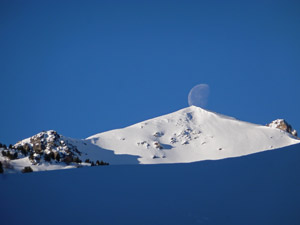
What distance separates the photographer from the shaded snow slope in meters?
5.70

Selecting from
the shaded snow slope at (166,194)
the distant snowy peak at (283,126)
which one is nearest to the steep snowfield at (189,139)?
the distant snowy peak at (283,126)

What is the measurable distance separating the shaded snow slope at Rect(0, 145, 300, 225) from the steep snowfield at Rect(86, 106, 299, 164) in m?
44.9

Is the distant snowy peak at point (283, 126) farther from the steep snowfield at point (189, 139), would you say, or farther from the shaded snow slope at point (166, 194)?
the shaded snow slope at point (166, 194)

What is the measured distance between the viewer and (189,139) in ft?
224

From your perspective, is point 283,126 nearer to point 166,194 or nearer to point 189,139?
point 189,139

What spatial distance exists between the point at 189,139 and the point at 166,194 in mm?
62527

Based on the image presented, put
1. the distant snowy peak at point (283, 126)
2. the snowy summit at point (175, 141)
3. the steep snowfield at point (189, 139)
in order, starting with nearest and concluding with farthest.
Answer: the snowy summit at point (175, 141) → the steep snowfield at point (189, 139) → the distant snowy peak at point (283, 126)

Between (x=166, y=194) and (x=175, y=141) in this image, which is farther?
(x=175, y=141)

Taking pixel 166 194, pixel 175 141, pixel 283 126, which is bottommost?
pixel 166 194

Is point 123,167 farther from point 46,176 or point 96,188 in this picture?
point 46,176

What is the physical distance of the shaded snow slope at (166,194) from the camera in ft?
18.7

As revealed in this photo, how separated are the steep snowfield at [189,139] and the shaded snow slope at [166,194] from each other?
44918 millimetres

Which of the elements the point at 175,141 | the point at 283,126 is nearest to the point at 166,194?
the point at 175,141

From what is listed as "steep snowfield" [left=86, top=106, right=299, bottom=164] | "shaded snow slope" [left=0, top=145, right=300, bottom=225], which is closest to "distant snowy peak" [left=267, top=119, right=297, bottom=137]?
"steep snowfield" [left=86, top=106, right=299, bottom=164]
